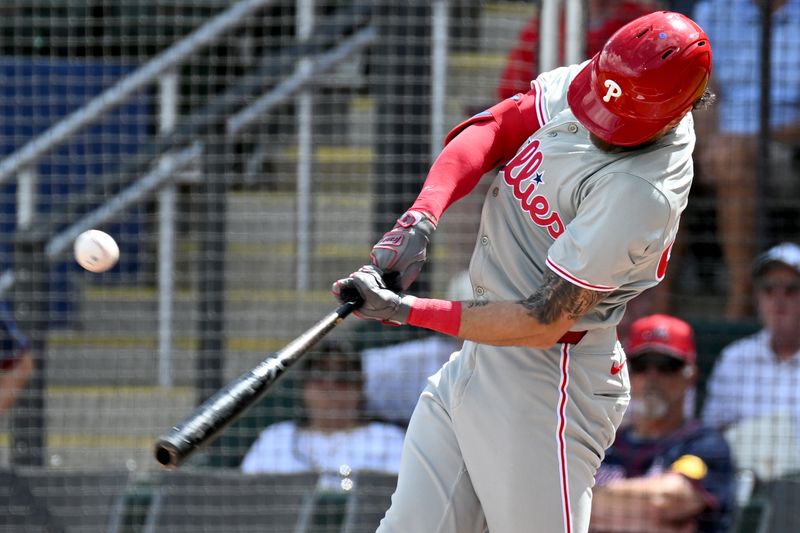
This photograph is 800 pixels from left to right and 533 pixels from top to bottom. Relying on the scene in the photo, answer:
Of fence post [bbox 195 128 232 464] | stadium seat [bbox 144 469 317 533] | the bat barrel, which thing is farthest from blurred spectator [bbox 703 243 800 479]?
the bat barrel

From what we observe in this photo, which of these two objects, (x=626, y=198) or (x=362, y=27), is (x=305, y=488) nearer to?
(x=362, y=27)

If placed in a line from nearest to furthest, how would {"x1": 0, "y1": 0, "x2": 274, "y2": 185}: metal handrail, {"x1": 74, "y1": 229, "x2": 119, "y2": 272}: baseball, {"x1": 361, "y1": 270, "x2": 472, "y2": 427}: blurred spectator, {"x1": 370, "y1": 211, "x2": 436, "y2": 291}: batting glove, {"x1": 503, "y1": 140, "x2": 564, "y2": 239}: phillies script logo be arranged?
{"x1": 370, "y1": 211, "x2": 436, "y2": 291}: batting glove < {"x1": 503, "y1": 140, "x2": 564, "y2": 239}: phillies script logo < {"x1": 74, "y1": 229, "x2": 119, "y2": 272}: baseball < {"x1": 361, "y1": 270, "x2": 472, "y2": 427}: blurred spectator < {"x1": 0, "y1": 0, "x2": 274, "y2": 185}: metal handrail

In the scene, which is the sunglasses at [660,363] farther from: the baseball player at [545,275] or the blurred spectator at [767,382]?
the baseball player at [545,275]

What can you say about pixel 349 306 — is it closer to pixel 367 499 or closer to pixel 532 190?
pixel 532 190

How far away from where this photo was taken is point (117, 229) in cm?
610

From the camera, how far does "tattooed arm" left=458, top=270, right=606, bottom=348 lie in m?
2.60

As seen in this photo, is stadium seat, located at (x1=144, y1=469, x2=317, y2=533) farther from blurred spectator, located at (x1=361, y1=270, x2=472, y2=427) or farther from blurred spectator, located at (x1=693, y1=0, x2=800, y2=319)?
blurred spectator, located at (x1=693, y1=0, x2=800, y2=319)

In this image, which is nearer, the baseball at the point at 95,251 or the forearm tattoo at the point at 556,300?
the forearm tattoo at the point at 556,300

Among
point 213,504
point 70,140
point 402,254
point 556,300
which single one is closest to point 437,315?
point 402,254

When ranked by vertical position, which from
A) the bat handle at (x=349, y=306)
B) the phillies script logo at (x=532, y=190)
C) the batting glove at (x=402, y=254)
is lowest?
the bat handle at (x=349, y=306)

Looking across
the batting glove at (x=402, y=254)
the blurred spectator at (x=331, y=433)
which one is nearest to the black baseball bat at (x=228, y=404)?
the batting glove at (x=402, y=254)

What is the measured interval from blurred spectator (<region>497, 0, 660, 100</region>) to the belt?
87.6 inches

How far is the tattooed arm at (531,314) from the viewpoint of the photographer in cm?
260

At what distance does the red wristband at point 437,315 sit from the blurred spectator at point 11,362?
307 cm
